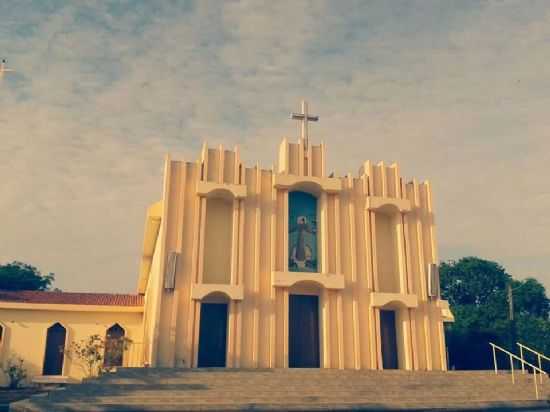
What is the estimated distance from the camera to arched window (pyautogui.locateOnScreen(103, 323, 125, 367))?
A: 24.1 m

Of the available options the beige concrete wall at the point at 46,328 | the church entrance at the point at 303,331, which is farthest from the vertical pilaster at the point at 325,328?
the beige concrete wall at the point at 46,328

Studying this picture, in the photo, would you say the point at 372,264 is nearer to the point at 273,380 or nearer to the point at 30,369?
the point at 273,380

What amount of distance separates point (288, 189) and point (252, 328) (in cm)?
642

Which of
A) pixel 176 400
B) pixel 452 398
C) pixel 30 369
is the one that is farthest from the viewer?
pixel 30 369

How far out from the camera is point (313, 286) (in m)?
22.5

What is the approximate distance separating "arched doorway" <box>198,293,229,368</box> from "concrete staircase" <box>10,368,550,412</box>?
2.11 meters

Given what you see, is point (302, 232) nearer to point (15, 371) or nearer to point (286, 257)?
point (286, 257)

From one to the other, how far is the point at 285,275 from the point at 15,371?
46.0ft

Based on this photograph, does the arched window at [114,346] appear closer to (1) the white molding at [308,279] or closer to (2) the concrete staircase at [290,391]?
(2) the concrete staircase at [290,391]

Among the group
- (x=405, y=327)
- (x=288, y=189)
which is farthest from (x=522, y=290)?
(x=288, y=189)

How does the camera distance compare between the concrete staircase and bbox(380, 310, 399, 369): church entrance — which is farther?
bbox(380, 310, 399, 369): church entrance

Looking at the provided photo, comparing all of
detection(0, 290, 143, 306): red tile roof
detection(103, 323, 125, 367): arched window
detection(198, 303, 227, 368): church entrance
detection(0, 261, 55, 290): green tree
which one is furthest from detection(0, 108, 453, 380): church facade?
detection(0, 261, 55, 290): green tree

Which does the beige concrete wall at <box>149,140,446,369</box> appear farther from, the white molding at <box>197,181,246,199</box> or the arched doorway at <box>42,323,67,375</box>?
the arched doorway at <box>42,323,67,375</box>

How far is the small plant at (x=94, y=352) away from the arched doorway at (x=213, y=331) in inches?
174
